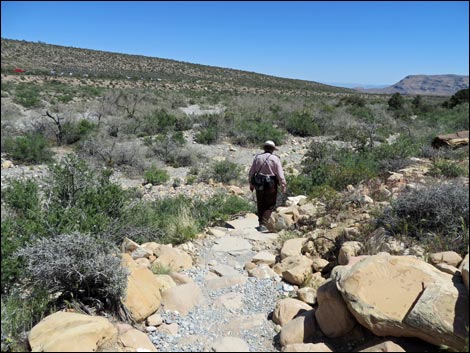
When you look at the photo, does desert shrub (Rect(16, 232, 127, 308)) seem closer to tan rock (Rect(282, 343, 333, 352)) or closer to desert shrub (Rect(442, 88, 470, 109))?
tan rock (Rect(282, 343, 333, 352))

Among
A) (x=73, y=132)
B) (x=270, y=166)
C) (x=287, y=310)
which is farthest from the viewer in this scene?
(x=73, y=132)

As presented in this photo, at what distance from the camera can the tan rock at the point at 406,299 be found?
104 inches

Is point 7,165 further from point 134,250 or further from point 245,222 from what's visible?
point 134,250

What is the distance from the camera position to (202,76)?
183 ft

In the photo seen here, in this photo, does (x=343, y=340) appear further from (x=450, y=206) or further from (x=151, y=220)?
(x=151, y=220)

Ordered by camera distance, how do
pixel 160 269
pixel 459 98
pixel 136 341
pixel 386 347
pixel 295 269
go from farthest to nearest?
pixel 459 98 → pixel 160 269 → pixel 295 269 → pixel 136 341 → pixel 386 347

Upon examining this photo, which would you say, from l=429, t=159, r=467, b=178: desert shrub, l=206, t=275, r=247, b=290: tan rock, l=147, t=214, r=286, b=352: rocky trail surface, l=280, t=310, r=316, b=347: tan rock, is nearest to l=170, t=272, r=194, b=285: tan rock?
l=147, t=214, r=286, b=352: rocky trail surface

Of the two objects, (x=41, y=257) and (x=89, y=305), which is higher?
(x=41, y=257)

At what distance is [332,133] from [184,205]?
12.5 meters

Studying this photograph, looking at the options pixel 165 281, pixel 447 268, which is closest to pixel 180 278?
pixel 165 281

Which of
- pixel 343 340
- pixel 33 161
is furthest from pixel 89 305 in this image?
pixel 33 161

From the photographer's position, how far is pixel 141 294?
12.1 ft

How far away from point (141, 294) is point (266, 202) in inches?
149

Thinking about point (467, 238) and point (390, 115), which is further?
point (390, 115)
